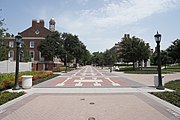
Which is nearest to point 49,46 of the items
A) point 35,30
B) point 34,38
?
point 34,38

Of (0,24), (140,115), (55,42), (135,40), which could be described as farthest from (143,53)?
(140,115)

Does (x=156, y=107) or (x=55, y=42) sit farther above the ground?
(x=55, y=42)

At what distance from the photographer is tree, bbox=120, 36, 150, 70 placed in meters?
48.2

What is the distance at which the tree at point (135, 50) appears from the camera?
158 ft

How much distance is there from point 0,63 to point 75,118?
56.8ft

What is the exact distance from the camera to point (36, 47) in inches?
2618

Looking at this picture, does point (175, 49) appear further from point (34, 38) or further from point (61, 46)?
point (34, 38)

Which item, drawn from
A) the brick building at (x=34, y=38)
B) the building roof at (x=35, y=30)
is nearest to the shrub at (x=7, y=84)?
the brick building at (x=34, y=38)

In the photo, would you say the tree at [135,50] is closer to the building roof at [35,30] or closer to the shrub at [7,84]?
the building roof at [35,30]

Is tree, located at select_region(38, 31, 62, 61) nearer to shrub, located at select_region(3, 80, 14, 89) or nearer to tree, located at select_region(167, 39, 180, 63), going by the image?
tree, located at select_region(167, 39, 180, 63)

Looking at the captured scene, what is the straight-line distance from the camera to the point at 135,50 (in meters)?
48.1

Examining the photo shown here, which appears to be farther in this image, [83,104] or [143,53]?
[143,53]

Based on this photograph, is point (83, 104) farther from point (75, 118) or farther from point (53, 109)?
point (75, 118)

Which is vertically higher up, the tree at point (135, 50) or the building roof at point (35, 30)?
the building roof at point (35, 30)
